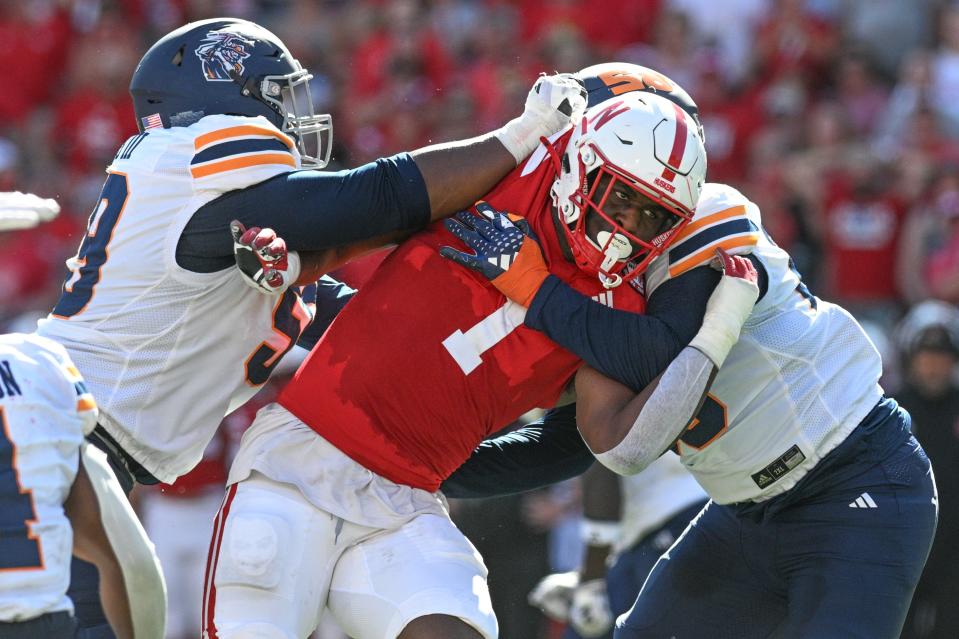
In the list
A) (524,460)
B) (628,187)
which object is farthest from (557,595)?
(628,187)

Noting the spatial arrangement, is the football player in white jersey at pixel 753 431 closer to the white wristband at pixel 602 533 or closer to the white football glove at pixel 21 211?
the white football glove at pixel 21 211

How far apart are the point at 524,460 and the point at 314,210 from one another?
1112mm

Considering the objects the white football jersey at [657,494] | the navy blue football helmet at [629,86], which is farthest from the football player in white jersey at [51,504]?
the white football jersey at [657,494]

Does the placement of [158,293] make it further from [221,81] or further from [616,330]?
[616,330]

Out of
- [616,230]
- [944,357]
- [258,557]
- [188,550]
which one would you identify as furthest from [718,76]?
[258,557]

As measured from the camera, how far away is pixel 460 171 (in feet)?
12.8

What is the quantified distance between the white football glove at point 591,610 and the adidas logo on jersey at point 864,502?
2.07 metres

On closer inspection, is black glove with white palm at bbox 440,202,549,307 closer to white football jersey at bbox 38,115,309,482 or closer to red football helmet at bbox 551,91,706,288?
red football helmet at bbox 551,91,706,288

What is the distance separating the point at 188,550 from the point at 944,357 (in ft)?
13.5

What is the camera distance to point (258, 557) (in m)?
3.54

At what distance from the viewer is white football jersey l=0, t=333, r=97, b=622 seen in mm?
3041

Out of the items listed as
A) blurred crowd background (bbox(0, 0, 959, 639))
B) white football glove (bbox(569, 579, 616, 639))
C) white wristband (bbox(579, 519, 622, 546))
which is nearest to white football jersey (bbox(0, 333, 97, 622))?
white football glove (bbox(569, 579, 616, 639))

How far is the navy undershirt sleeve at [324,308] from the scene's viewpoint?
4.48 meters

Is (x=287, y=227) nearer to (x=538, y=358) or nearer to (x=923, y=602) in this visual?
(x=538, y=358)
